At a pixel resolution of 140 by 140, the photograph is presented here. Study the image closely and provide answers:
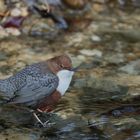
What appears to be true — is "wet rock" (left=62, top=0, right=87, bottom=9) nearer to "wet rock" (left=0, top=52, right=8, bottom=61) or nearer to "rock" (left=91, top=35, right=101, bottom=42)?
"rock" (left=91, top=35, right=101, bottom=42)

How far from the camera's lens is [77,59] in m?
6.67

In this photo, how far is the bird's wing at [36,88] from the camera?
4941mm

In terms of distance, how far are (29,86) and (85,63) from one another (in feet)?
5.36

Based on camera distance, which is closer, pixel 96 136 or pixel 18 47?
pixel 96 136

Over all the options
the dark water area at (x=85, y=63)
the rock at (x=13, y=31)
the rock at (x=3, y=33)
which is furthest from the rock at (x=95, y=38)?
the rock at (x=3, y=33)

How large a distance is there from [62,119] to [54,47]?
6.21 ft

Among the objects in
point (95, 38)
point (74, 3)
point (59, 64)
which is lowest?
point (95, 38)

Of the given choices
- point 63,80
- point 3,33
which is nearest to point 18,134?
point 63,80

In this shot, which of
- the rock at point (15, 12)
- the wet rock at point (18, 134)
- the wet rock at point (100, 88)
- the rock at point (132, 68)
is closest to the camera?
the wet rock at point (18, 134)

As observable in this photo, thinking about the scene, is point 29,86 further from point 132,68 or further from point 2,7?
point 2,7

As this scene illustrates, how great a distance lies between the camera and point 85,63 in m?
6.54

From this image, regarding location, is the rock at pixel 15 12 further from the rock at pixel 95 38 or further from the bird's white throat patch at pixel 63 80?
the bird's white throat patch at pixel 63 80

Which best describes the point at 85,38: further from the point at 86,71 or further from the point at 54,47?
the point at 86,71

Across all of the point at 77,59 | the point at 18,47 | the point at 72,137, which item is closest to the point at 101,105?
the point at 72,137
